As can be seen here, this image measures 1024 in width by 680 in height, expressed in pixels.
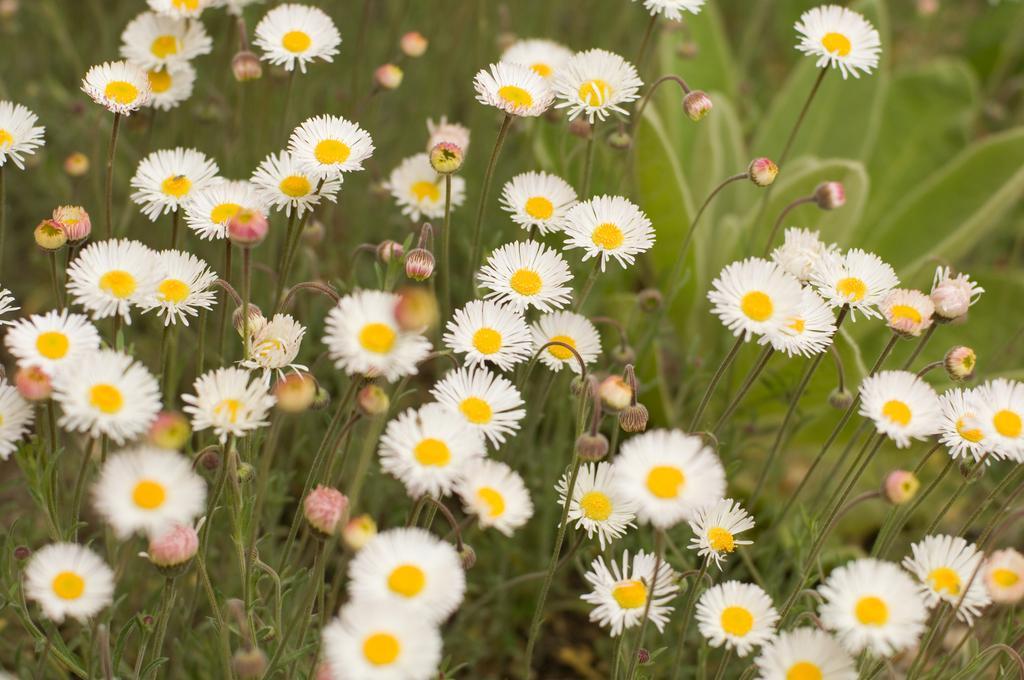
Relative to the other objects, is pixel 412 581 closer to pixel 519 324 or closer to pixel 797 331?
pixel 519 324

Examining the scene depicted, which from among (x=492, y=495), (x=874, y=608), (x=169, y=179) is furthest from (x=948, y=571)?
(x=169, y=179)

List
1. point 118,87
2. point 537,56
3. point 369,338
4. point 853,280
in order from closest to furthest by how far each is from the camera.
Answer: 1. point 369,338
2. point 853,280
3. point 118,87
4. point 537,56

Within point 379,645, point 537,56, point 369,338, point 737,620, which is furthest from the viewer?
point 537,56

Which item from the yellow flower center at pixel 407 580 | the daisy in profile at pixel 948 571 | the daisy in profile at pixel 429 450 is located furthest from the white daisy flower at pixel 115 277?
the daisy in profile at pixel 948 571

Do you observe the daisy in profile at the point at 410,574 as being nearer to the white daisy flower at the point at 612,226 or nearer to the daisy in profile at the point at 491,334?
the daisy in profile at the point at 491,334

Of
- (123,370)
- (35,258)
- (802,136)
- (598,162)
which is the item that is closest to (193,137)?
(35,258)

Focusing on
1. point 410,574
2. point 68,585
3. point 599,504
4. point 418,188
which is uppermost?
point 418,188

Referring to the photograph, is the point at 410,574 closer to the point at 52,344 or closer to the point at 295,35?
the point at 52,344
